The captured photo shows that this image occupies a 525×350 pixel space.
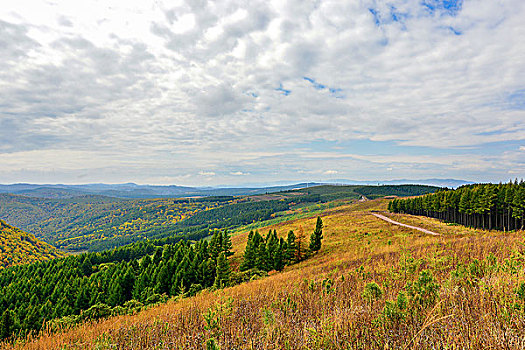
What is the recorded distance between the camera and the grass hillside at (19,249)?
147600mm

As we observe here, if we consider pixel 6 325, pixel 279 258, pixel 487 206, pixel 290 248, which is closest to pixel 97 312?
pixel 6 325

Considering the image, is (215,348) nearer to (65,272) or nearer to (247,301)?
(247,301)

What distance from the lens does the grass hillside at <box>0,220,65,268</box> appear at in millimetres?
147600

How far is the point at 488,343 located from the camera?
3.68 meters

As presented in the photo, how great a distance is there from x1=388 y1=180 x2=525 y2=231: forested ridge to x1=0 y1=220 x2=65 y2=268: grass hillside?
215 metres

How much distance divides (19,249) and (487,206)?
241 m

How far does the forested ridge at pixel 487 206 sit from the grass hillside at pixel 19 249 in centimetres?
21496

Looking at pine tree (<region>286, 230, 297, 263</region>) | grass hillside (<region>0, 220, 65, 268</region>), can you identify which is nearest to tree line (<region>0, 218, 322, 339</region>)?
pine tree (<region>286, 230, 297, 263</region>)

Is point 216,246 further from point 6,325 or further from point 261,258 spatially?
point 6,325

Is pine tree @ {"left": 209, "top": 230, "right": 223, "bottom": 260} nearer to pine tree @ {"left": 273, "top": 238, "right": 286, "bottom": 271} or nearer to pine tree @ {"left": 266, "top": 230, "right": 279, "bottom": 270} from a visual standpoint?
pine tree @ {"left": 266, "top": 230, "right": 279, "bottom": 270}

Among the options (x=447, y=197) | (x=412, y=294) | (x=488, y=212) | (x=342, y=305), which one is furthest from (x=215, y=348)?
(x=447, y=197)

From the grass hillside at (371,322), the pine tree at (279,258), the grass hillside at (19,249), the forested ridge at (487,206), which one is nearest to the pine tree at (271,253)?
the pine tree at (279,258)

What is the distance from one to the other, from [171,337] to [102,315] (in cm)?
1272

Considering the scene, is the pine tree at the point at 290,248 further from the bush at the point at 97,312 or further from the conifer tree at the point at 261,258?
the bush at the point at 97,312
